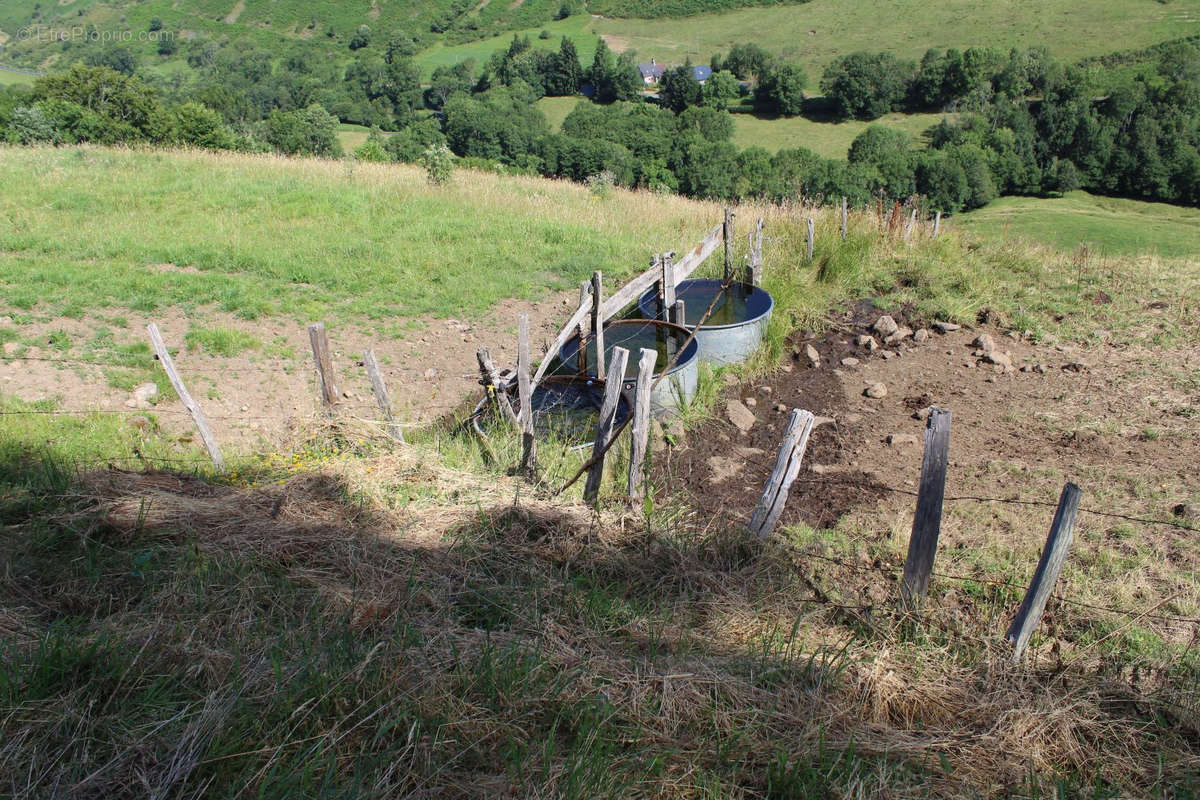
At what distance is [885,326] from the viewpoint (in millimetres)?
9367

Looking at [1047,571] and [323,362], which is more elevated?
[323,362]

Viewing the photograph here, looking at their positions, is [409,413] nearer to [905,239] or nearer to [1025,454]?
[1025,454]

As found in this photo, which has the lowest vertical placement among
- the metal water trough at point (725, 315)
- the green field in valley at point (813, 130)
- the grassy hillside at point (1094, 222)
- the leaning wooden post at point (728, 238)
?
the grassy hillside at point (1094, 222)

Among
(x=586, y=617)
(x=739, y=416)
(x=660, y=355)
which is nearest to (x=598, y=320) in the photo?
(x=660, y=355)

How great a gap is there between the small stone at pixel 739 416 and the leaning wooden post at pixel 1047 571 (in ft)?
12.9

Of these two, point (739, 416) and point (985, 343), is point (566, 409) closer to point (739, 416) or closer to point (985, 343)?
point (739, 416)

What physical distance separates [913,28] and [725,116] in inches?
1488

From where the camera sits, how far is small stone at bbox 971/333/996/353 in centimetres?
861

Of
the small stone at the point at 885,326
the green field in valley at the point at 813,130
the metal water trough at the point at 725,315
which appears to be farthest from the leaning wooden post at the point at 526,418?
the green field in valley at the point at 813,130

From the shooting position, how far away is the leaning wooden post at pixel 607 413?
458 cm

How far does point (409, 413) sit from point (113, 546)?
3474 mm

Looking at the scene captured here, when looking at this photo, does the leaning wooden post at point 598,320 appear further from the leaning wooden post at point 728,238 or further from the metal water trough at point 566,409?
the leaning wooden post at point 728,238

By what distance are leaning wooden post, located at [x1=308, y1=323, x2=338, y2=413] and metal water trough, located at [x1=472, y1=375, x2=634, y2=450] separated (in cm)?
110

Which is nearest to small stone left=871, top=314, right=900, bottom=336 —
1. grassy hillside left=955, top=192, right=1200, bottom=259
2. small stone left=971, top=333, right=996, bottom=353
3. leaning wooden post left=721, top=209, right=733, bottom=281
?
small stone left=971, top=333, right=996, bottom=353
